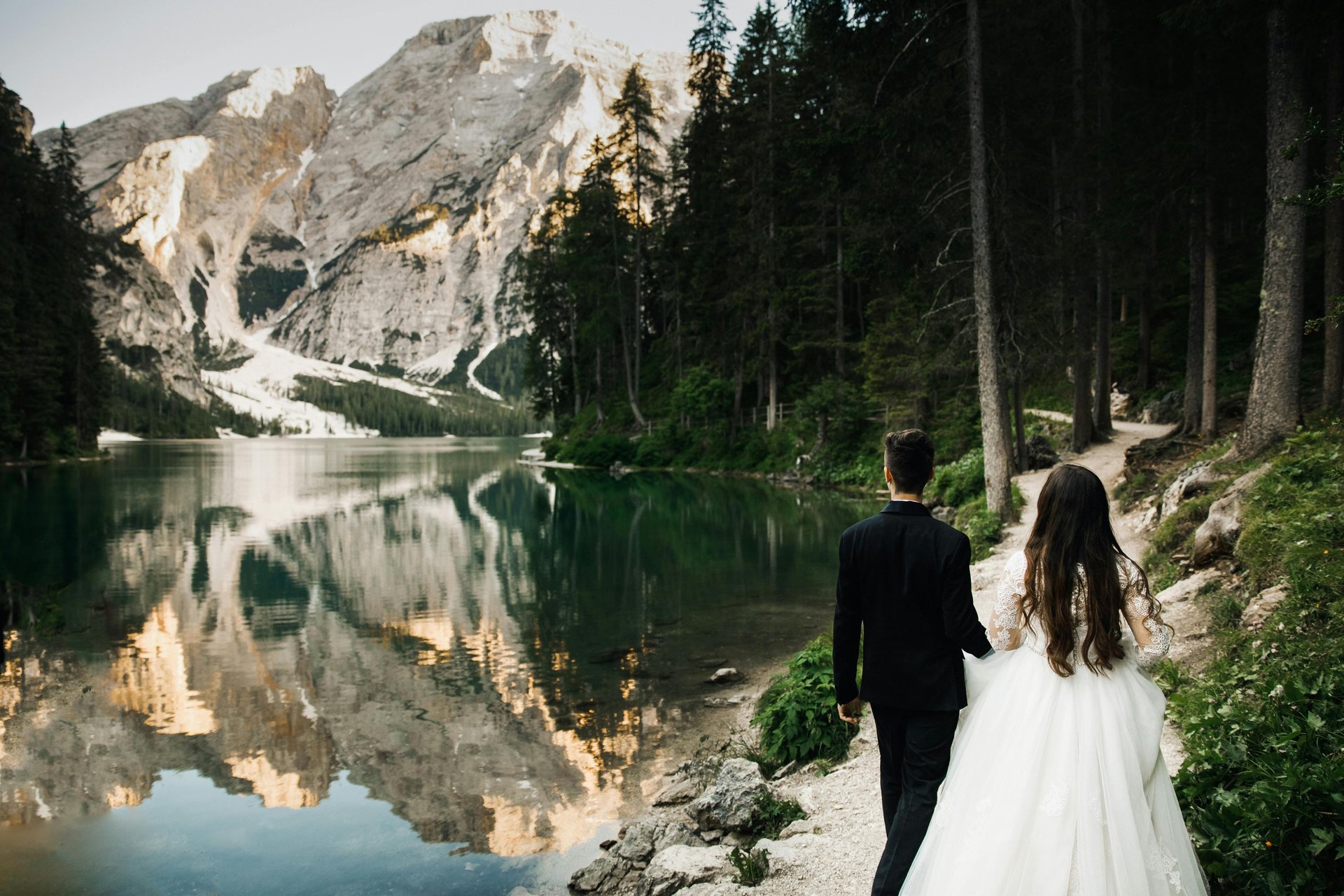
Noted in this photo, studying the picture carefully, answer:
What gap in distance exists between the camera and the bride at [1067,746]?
3.17m

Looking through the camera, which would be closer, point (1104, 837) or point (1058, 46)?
point (1104, 837)

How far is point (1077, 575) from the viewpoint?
133 inches

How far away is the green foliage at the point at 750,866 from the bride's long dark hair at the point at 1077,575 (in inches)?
97.6

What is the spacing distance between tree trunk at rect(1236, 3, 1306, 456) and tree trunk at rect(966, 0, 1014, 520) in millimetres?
4437

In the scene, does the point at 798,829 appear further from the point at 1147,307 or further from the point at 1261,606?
the point at 1147,307

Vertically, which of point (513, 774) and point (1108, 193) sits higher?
point (1108, 193)

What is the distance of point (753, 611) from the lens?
47.5ft

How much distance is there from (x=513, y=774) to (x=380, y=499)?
106 ft

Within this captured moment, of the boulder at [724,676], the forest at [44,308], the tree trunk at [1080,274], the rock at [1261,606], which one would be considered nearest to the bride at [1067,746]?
the rock at [1261,606]

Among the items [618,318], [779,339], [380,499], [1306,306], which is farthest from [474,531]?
[618,318]

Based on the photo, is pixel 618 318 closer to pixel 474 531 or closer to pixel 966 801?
pixel 474 531

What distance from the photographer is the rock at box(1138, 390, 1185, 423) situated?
24.8 m

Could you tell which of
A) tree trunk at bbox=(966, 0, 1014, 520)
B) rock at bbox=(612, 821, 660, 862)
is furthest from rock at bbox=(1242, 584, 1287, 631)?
tree trunk at bbox=(966, 0, 1014, 520)

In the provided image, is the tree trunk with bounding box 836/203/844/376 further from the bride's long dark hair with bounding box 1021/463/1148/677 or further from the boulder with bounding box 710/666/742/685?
the bride's long dark hair with bounding box 1021/463/1148/677
